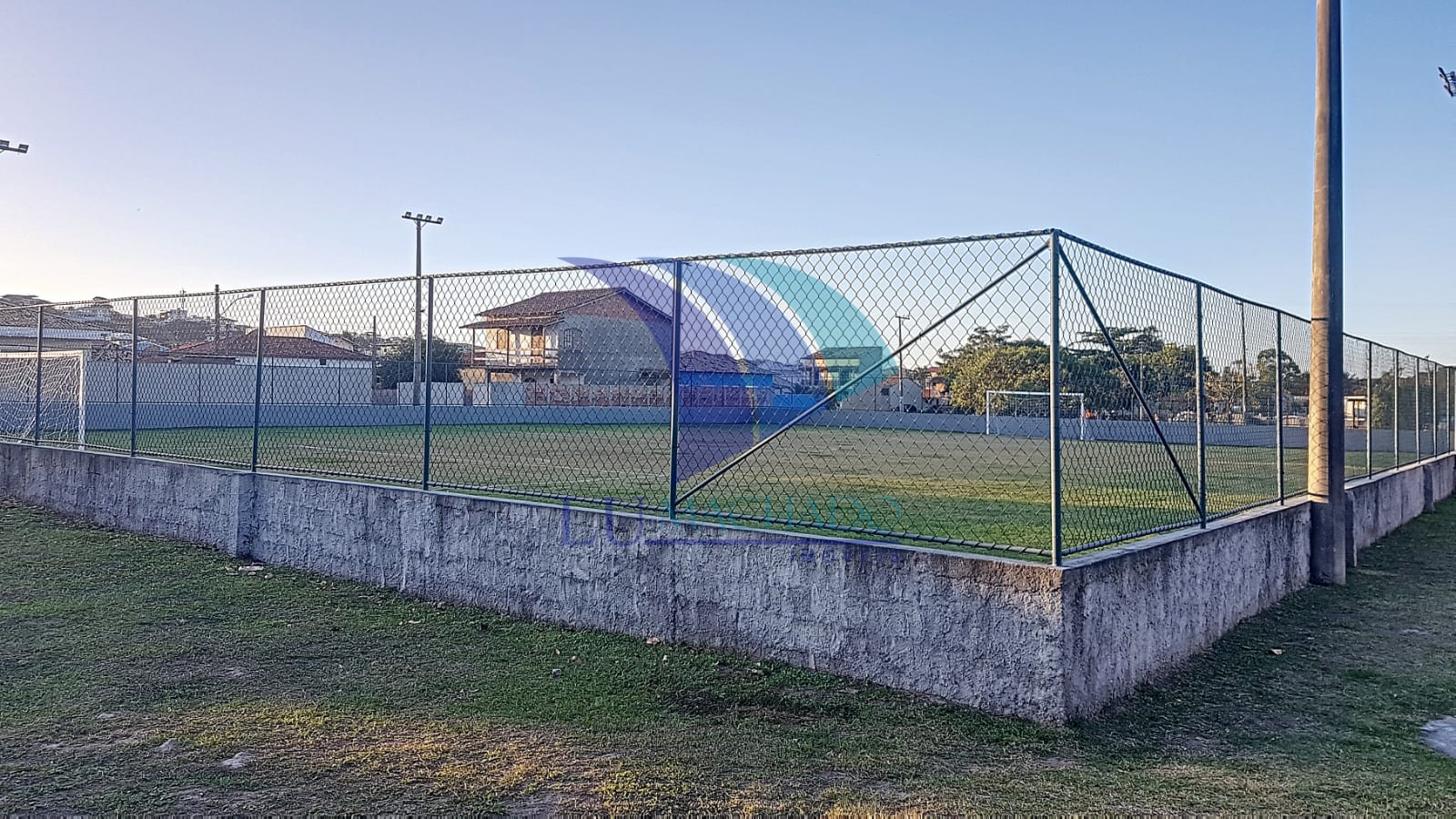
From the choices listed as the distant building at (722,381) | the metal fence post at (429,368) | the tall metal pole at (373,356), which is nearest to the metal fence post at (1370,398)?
the distant building at (722,381)

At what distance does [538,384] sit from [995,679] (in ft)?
13.2

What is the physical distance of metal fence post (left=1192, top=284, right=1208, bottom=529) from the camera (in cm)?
558

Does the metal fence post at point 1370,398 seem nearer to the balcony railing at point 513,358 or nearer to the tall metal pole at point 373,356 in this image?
the balcony railing at point 513,358

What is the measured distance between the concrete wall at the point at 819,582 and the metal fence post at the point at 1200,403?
217 millimetres

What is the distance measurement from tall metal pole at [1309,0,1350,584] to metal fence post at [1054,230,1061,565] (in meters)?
4.37

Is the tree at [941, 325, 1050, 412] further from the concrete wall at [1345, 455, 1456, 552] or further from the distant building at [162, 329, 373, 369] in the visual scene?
the distant building at [162, 329, 373, 369]

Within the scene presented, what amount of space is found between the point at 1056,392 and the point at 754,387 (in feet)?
6.37

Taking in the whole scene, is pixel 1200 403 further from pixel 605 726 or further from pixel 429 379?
pixel 429 379

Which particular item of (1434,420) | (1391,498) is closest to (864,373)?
(1391,498)

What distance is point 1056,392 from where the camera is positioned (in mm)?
3961

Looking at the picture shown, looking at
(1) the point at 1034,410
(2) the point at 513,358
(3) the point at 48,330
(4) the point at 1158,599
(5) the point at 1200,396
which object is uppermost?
(3) the point at 48,330

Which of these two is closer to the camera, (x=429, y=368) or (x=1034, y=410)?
(x=1034, y=410)

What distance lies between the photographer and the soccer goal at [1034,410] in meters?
4.45

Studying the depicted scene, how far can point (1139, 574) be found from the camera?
14.4 feet
